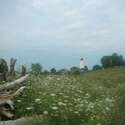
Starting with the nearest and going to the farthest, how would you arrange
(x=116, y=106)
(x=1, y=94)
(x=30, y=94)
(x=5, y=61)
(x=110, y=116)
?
1. (x=110, y=116)
2. (x=116, y=106)
3. (x=1, y=94)
4. (x=30, y=94)
5. (x=5, y=61)

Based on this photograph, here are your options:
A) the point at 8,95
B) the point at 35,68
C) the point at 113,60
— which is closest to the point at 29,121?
the point at 8,95

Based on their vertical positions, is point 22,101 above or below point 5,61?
below

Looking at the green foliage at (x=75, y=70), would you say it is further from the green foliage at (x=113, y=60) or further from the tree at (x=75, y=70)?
the green foliage at (x=113, y=60)

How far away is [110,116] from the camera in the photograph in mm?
9883

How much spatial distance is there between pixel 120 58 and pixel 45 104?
138 ft

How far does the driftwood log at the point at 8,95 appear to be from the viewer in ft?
36.7

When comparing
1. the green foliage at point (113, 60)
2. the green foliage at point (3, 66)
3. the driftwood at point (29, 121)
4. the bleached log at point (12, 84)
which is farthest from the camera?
the green foliage at point (113, 60)

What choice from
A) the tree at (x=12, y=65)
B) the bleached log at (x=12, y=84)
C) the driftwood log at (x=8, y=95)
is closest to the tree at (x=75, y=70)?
the tree at (x=12, y=65)

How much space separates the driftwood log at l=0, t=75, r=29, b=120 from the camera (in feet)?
36.7

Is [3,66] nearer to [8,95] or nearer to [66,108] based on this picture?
[8,95]

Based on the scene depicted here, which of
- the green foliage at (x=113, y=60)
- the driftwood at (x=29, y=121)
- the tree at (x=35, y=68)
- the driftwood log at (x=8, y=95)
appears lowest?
the driftwood at (x=29, y=121)

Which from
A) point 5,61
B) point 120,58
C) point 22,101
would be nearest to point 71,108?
point 22,101

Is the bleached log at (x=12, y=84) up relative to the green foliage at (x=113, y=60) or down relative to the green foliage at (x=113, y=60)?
down

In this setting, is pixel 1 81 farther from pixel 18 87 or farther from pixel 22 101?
pixel 22 101
